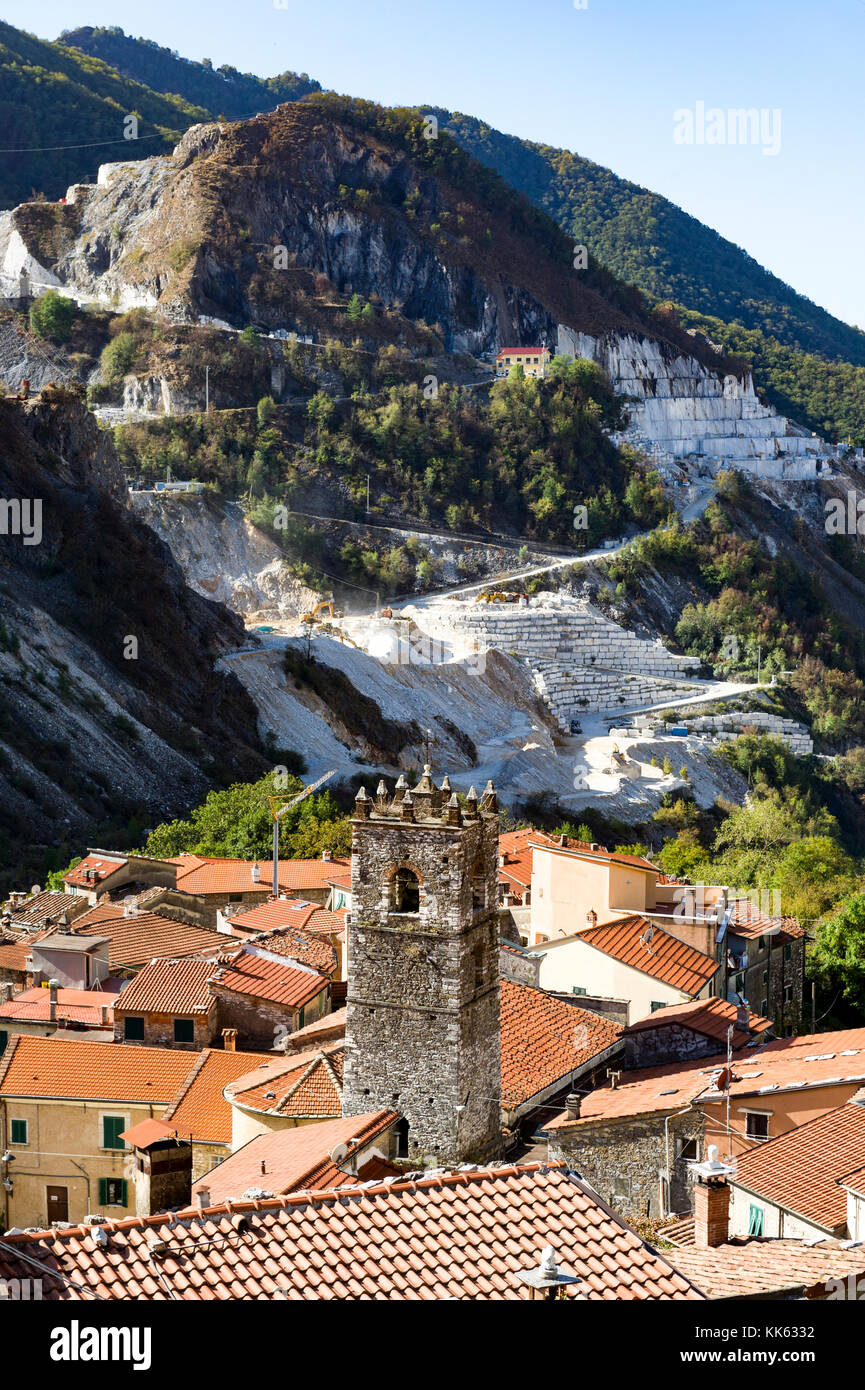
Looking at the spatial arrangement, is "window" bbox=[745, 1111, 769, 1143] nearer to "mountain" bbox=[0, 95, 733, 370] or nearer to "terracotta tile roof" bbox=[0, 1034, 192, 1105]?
"terracotta tile roof" bbox=[0, 1034, 192, 1105]

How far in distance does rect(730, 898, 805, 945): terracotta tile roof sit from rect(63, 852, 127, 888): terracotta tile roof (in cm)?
1474

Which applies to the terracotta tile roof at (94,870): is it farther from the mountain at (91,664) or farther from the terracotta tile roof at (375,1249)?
the terracotta tile roof at (375,1249)

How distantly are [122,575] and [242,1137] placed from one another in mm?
54502

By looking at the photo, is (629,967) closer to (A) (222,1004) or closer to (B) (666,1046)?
(B) (666,1046)

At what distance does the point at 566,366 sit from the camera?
150 meters

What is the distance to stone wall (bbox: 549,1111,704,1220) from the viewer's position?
19359 millimetres

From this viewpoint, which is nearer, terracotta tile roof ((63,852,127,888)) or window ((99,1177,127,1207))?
window ((99,1177,127,1207))

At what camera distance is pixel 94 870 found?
41.0 meters

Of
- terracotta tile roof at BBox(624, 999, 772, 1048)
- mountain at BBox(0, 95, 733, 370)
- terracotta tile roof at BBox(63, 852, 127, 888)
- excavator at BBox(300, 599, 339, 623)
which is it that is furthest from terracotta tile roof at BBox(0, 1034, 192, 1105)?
mountain at BBox(0, 95, 733, 370)

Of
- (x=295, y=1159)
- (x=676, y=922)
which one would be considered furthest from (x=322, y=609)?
(x=295, y=1159)

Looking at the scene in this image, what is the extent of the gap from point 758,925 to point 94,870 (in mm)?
16694

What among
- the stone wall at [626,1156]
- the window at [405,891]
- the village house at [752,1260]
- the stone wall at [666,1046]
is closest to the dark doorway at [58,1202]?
the window at [405,891]
